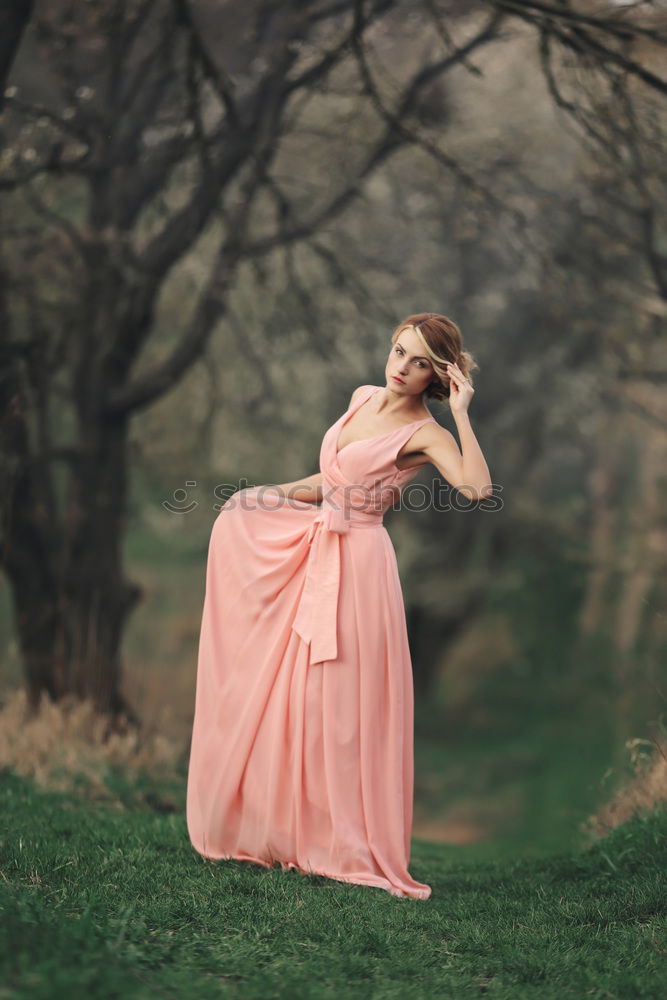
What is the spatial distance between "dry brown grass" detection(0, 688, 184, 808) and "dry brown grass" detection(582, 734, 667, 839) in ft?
8.49

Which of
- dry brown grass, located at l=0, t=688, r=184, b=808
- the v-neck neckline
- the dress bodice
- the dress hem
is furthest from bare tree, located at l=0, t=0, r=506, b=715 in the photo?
the dress hem

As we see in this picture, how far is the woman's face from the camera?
4.94 m

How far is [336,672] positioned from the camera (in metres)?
4.89

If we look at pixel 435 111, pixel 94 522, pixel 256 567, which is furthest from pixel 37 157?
pixel 256 567

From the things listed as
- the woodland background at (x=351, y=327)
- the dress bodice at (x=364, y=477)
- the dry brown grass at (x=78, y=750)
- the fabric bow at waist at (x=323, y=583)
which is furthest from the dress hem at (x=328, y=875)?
the dry brown grass at (x=78, y=750)

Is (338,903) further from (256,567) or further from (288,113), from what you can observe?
(288,113)

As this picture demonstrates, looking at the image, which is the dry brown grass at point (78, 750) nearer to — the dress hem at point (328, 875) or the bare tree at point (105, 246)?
the bare tree at point (105, 246)

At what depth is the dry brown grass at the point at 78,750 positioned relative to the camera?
271 inches

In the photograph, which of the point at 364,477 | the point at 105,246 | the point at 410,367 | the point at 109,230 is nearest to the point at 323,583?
the point at 364,477

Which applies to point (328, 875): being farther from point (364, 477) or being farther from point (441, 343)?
point (441, 343)

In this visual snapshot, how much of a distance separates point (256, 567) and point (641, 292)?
8.00 m

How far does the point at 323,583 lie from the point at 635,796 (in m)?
2.39

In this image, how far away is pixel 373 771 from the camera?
4.86m

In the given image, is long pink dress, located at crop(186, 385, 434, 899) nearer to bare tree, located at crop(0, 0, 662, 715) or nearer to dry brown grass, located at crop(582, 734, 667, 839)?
dry brown grass, located at crop(582, 734, 667, 839)
